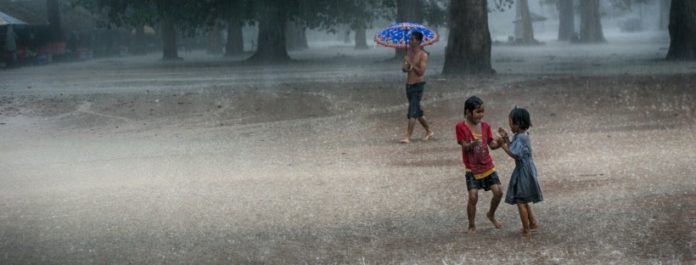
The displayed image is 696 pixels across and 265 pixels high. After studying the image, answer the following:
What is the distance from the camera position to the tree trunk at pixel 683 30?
2845 centimetres

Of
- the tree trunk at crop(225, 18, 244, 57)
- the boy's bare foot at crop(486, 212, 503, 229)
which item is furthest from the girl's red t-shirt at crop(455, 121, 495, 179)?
the tree trunk at crop(225, 18, 244, 57)

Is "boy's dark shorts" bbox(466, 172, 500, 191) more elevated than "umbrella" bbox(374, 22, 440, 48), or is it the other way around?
"umbrella" bbox(374, 22, 440, 48)

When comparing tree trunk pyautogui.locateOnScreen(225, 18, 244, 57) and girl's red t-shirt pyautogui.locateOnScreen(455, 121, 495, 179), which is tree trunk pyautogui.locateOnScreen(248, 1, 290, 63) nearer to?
tree trunk pyautogui.locateOnScreen(225, 18, 244, 57)

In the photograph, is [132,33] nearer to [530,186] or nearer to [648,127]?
[648,127]

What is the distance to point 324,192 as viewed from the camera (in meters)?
8.78

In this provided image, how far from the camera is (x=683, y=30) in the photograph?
28812 mm

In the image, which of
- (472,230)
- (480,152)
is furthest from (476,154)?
(472,230)

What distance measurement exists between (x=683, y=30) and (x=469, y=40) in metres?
8.09

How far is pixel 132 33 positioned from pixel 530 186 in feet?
195

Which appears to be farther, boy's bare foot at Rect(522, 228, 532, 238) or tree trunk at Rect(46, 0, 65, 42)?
tree trunk at Rect(46, 0, 65, 42)

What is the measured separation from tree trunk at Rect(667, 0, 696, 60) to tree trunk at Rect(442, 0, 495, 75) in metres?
7.32

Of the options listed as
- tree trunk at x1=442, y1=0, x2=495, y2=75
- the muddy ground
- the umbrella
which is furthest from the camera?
tree trunk at x1=442, y1=0, x2=495, y2=75

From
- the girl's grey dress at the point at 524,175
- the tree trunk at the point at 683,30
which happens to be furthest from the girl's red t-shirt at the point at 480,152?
the tree trunk at the point at 683,30

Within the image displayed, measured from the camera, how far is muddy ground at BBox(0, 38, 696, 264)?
6.60 metres
